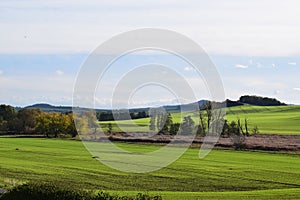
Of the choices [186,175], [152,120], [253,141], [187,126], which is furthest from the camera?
[187,126]

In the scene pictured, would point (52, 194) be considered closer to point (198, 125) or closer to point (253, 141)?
point (253, 141)

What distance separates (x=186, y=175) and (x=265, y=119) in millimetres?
107944

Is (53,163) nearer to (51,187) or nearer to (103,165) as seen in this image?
(103,165)

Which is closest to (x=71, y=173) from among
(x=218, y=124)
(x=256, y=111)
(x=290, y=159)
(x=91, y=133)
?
(x=290, y=159)

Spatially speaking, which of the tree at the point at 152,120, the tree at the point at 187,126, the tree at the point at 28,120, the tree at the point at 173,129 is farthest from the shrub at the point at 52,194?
the tree at the point at 28,120

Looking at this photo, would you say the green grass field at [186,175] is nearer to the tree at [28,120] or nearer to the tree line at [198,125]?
the tree line at [198,125]

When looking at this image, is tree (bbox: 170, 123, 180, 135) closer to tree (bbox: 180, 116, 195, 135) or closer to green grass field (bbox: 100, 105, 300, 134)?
tree (bbox: 180, 116, 195, 135)

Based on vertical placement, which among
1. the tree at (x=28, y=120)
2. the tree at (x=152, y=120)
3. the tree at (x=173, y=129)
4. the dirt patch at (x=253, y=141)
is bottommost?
the dirt patch at (x=253, y=141)

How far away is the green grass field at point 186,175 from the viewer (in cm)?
4188

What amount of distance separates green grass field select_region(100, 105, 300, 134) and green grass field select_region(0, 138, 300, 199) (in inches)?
916

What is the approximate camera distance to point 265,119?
15800 cm

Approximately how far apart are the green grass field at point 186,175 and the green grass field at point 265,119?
23.3 meters

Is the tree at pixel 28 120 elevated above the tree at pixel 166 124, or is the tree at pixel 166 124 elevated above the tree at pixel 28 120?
the tree at pixel 28 120

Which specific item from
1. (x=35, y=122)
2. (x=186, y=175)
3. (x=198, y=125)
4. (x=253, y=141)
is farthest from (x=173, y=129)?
(x=186, y=175)
